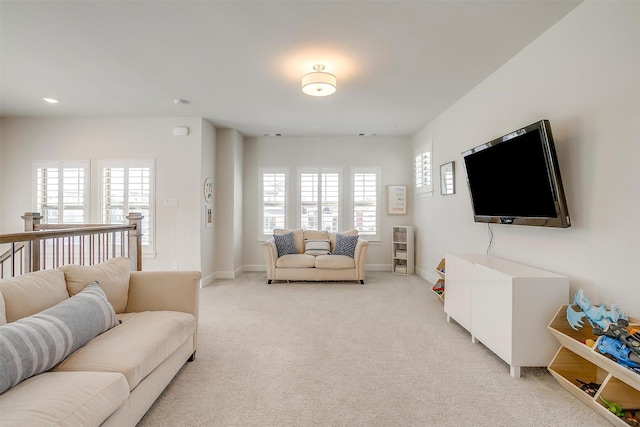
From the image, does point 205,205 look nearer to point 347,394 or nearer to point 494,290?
point 347,394

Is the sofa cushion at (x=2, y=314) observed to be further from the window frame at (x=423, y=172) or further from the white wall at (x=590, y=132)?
the window frame at (x=423, y=172)

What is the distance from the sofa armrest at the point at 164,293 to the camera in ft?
7.55

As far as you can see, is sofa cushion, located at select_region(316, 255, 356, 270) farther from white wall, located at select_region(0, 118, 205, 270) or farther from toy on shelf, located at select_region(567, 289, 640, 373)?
toy on shelf, located at select_region(567, 289, 640, 373)

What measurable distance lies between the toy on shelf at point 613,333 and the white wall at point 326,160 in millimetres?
4131

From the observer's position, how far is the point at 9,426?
39.2 inches

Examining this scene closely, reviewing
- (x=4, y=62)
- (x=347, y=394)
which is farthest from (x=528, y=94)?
(x=4, y=62)

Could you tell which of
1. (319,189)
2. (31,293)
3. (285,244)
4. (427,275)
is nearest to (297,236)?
(285,244)

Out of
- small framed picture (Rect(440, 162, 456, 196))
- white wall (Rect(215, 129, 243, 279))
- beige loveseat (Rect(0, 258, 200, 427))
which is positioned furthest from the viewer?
white wall (Rect(215, 129, 243, 279))

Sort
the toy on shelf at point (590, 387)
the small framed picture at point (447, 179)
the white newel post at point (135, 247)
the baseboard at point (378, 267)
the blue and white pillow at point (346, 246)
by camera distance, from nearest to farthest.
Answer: the toy on shelf at point (590, 387), the white newel post at point (135, 247), the small framed picture at point (447, 179), the blue and white pillow at point (346, 246), the baseboard at point (378, 267)

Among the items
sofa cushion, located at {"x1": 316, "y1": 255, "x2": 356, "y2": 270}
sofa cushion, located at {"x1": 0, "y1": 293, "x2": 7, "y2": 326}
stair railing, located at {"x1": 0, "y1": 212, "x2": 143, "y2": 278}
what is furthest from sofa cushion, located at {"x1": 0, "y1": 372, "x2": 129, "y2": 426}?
sofa cushion, located at {"x1": 316, "y1": 255, "x2": 356, "y2": 270}

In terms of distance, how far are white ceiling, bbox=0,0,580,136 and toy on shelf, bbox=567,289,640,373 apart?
2076mm

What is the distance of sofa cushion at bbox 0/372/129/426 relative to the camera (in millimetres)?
1075

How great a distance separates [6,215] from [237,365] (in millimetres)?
5183

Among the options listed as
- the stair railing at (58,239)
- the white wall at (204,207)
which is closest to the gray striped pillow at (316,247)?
the white wall at (204,207)
